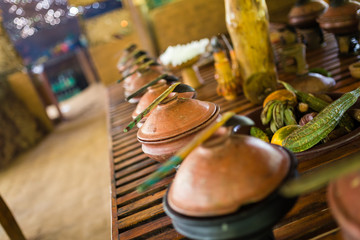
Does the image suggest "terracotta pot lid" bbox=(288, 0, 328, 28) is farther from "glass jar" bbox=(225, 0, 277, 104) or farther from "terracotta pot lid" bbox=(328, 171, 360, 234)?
"terracotta pot lid" bbox=(328, 171, 360, 234)

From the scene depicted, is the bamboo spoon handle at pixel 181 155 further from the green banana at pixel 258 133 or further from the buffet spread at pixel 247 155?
the green banana at pixel 258 133

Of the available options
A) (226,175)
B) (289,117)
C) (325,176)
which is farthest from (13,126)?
(325,176)

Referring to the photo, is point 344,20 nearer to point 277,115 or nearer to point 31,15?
point 277,115

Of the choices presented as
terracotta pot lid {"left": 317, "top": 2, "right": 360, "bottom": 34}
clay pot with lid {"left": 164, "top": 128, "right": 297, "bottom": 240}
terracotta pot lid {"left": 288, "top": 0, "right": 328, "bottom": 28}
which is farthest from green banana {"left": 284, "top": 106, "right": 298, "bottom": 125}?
terracotta pot lid {"left": 288, "top": 0, "right": 328, "bottom": 28}

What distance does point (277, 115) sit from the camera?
158 centimetres

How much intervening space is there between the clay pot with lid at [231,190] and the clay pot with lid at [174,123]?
0.42 meters

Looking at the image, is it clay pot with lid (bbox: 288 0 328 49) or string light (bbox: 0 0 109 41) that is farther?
string light (bbox: 0 0 109 41)

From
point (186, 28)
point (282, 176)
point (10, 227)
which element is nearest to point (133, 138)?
point (10, 227)

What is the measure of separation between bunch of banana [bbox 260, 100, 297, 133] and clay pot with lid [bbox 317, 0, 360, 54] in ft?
3.88

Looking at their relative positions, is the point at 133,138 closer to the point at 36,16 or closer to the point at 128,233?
the point at 128,233

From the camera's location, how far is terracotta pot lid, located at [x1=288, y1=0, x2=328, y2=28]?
2.96 meters

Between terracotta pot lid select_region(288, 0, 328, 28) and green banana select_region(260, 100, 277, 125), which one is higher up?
terracotta pot lid select_region(288, 0, 328, 28)

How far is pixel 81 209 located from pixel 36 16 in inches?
524

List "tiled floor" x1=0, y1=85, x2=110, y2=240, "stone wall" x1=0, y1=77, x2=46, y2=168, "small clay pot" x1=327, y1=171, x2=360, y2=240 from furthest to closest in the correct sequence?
"stone wall" x1=0, y1=77, x2=46, y2=168, "tiled floor" x1=0, y1=85, x2=110, y2=240, "small clay pot" x1=327, y1=171, x2=360, y2=240
